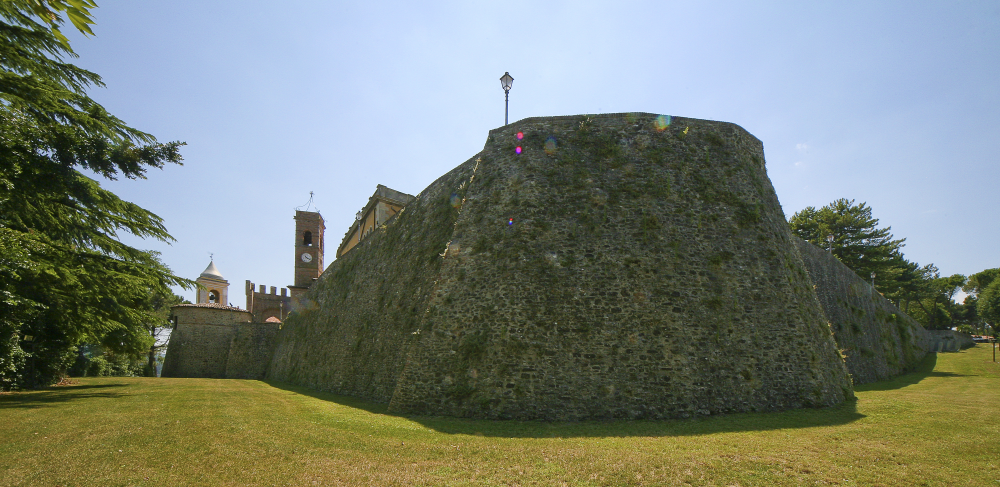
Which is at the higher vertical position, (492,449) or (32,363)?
(32,363)

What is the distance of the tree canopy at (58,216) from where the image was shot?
13.2 meters

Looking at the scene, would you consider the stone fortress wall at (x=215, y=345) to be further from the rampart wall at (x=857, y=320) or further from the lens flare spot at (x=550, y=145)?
the rampart wall at (x=857, y=320)

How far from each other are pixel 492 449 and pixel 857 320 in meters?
28.0

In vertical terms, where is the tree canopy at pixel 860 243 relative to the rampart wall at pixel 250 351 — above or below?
above

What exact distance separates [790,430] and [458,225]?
35.0 feet

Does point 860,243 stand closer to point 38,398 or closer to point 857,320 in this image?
point 857,320

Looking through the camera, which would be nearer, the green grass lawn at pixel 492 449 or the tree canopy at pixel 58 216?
the green grass lawn at pixel 492 449

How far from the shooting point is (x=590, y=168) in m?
15.6

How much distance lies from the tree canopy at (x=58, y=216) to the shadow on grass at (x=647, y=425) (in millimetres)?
11972

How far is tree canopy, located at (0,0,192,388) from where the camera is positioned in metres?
13.2

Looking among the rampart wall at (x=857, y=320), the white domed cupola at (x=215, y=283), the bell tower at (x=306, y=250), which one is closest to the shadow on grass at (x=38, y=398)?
the rampart wall at (x=857, y=320)

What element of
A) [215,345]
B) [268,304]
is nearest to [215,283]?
[268,304]

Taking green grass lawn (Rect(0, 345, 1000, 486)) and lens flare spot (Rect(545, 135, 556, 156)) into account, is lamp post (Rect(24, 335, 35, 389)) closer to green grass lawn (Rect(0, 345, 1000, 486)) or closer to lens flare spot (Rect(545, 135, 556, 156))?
green grass lawn (Rect(0, 345, 1000, 486))

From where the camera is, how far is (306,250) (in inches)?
2069
